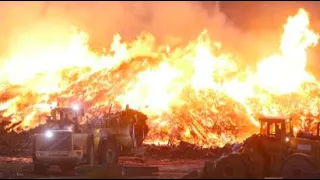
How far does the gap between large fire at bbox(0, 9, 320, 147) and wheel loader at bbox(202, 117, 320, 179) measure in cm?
2232

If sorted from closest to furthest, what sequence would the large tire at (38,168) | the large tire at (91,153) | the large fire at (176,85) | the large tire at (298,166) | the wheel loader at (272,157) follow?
the wheel loader at (272,157)
the large tire at (298,166)
the large tire at (38,168)
the large tire at (91,153)
the large fire at (176,85)

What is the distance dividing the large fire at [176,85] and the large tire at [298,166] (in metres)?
24.0

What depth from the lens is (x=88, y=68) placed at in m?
63.6

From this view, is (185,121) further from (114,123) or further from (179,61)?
(114,123)

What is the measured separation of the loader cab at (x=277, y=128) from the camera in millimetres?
24859

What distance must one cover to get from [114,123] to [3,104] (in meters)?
30.7

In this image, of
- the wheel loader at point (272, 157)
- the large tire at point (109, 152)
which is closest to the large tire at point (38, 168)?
the large tire at point (109, 152)

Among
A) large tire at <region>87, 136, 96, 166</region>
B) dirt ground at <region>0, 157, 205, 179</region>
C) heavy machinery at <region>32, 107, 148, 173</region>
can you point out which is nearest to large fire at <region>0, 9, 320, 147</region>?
dirt ground at <region>0, 157, 205, 179</region>

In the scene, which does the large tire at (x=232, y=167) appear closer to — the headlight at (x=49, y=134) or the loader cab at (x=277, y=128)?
the loader cab at (x=277, y=128)

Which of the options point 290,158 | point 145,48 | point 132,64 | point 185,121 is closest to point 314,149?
point 290,158

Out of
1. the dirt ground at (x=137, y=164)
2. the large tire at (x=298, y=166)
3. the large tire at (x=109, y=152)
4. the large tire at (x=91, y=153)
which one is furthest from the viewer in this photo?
the large tire at (x=109, y=152)

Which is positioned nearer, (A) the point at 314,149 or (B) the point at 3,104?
(A) the point at 314,149

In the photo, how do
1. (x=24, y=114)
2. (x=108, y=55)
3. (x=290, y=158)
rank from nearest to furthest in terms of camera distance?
(x=290, y=158), (x=24, y=114), (x=108, y=55)

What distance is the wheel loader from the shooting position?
2308cm
